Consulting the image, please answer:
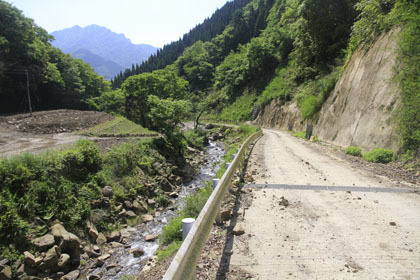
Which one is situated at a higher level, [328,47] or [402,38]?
[328,47]

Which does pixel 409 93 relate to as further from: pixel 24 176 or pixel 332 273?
pixel 24 176

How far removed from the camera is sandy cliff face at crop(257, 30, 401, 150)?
10.1 m

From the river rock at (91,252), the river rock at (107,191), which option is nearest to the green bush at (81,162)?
the river rock at (107,191)

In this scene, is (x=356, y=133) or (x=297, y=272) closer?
(x=297, y=272)

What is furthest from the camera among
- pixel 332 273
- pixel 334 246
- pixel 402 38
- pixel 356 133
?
pixel 356 133

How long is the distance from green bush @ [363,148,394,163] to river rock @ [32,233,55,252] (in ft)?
40.1

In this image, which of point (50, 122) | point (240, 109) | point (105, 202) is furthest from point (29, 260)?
point (240, 109)

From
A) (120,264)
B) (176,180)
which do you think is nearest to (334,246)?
(120,264)

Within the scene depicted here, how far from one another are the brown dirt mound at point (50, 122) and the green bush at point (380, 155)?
23943mm

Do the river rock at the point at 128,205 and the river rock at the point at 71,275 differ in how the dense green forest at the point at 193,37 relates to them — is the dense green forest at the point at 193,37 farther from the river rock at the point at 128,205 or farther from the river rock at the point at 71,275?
the river rock at the point at 71,275

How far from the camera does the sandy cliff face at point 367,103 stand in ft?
33.3

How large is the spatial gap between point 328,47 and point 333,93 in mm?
11133

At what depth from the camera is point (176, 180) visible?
17.6 m

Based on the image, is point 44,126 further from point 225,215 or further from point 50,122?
point 225,215
